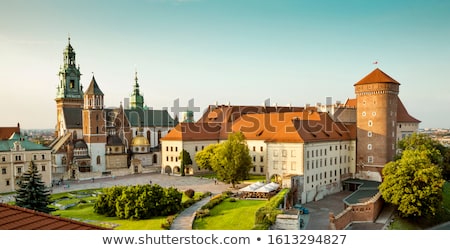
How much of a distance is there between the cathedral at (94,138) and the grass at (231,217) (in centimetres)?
1239

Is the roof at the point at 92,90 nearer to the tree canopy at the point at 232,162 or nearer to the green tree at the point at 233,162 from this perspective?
the tree canopy at the point at 232,162

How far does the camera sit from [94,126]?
24.1m

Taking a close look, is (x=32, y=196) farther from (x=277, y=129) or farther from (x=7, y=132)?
(x=277, y=129)

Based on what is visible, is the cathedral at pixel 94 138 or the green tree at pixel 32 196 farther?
the cathedral at pixel 94 138

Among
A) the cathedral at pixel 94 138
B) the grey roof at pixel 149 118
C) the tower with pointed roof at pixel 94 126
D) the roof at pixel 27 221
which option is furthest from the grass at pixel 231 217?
the grey roof at pixel 149 118

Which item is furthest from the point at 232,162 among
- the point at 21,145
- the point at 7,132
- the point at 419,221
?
the point at 7,132

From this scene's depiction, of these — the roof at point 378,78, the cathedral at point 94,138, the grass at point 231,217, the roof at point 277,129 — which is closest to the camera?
the grass at point 231,217

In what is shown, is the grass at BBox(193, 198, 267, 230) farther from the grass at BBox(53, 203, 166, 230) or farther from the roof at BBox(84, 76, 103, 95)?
the roof at BBox(84, 76, 103, 95)

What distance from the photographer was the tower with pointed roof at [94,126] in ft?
77.9

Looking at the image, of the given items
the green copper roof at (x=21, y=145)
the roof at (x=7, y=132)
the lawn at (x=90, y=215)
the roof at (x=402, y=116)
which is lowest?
the lawn at (x=90, y=215)

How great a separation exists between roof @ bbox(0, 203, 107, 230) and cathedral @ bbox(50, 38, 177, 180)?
1765 cm

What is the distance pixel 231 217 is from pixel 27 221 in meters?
6.72

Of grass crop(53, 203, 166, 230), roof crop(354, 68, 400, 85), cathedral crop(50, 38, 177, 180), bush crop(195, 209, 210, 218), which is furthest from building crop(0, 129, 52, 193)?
roof crop(354, 68, 400, 85)
